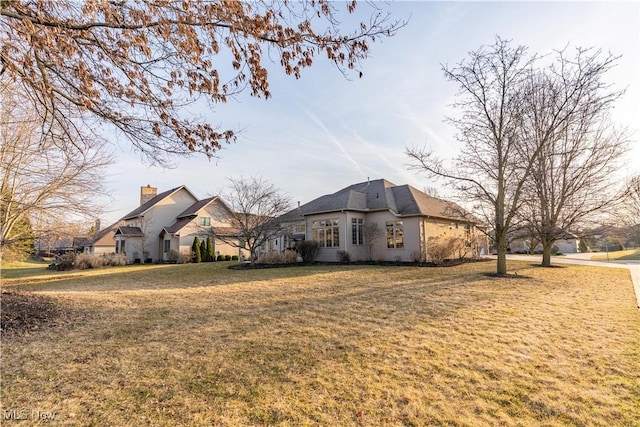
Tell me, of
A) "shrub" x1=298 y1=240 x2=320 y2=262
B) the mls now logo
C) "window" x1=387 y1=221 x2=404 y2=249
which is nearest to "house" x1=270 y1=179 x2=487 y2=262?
"window" x1=387 y1=221 x2=404 y2=249

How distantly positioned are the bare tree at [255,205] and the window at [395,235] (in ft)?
22.7

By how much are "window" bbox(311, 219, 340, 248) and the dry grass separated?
13452 millimetres

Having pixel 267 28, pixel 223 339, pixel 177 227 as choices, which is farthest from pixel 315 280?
pixel 177 227

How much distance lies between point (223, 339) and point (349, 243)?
637 inches

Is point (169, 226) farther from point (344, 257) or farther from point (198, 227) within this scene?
point (344, 257)

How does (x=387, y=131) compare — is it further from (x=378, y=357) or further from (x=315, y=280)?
(x=378, y=357)

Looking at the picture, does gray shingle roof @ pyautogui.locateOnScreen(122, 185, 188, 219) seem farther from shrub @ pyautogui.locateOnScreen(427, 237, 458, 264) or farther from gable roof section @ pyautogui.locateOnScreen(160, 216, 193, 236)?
shrub @ pyautogui.locateOnScreen(427, 237, 458, 264)

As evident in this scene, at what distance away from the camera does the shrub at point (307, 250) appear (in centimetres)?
2123

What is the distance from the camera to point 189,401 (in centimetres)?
333

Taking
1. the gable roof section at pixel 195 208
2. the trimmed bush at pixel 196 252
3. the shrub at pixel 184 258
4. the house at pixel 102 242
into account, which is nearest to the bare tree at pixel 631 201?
the trimmed bush at pixel 196 252

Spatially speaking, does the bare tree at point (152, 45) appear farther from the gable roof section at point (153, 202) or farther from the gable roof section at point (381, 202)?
the gable roof section at point (153, 202)

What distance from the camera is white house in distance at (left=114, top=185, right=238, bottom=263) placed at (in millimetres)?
29125

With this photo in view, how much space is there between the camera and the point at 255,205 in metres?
19.8

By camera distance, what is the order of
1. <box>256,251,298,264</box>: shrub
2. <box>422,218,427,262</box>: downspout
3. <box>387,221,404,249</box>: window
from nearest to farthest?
<box>422,218,427,262</box>: downspout < <box>256,251,298,264</box>: shrub < <box>387,221,404,249</box>: window
